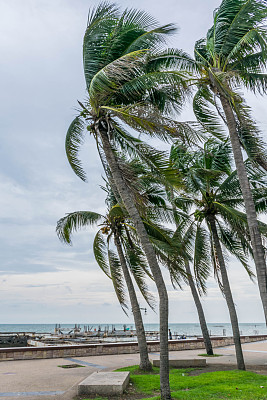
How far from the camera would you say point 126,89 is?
31.0 ft

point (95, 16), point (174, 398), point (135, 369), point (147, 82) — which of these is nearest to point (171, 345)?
point (135, 369)

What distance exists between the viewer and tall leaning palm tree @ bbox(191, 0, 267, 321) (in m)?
9.43

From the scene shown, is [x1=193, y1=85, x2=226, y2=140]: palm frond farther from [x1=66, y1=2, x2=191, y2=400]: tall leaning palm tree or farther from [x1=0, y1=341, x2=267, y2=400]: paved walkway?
[x1=0, y1=341, x2=267, y2=400]: paved walkway

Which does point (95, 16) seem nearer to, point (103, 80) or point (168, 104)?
point (103, 80)

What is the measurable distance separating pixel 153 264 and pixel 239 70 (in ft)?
22.3

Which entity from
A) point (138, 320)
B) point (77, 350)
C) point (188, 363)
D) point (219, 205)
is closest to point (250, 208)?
point (219, 205)

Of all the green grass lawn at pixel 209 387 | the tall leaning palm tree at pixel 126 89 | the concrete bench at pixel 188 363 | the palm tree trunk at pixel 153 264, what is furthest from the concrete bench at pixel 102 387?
the concrete bench at pixel 188 363

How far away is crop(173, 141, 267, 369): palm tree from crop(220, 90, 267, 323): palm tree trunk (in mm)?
1316

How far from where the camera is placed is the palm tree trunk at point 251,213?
358 inches

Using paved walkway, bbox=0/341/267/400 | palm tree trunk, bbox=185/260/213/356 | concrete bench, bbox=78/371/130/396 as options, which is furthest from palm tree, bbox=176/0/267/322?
palm tree trunk, bbox=185/260/213/356

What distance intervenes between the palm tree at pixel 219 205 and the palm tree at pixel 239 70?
1361 mm

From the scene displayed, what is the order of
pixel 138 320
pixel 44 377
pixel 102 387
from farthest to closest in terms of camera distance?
pixel 138 320
pixel 44 377
pixel 102 387

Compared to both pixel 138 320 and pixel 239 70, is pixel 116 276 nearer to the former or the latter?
pixel 138 320

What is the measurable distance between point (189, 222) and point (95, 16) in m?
8.76
